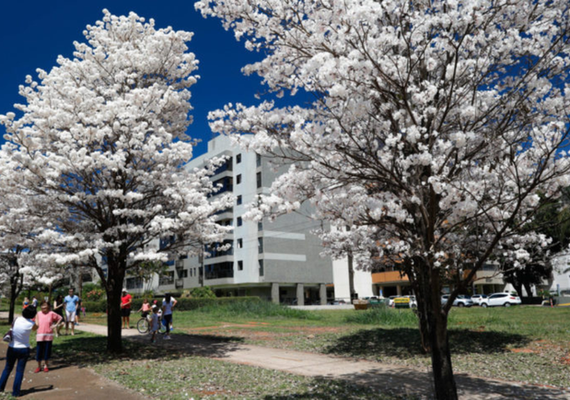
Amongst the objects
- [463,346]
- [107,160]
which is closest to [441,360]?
[463,346]

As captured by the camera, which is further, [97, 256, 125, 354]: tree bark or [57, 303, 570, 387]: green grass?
[97, 256, 125, 354]: tree bark

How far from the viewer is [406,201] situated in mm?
5613

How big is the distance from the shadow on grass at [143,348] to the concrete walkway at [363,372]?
3cm

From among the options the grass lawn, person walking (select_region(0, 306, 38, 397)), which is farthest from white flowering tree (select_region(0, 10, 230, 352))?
the grass lawn

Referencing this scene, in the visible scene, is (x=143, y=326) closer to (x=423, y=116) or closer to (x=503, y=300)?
(x=423, y=116)

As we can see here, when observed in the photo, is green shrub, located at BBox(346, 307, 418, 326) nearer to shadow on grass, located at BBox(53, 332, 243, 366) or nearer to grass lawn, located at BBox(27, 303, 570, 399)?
grass lawn, located at BBox(27, 303, 570, 399)

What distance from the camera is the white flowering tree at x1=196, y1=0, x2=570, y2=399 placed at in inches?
201

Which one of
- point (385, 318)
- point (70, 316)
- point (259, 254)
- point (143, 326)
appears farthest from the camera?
point (259, 254)

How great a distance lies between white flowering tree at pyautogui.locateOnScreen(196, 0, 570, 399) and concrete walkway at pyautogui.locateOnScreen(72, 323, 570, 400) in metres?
2.41

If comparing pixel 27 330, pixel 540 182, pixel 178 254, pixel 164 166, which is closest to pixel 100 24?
pixel 164 166

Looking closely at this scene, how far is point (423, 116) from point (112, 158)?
8.19 meters

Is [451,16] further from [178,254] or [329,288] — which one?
[329,288]

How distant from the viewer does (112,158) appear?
10922 mm

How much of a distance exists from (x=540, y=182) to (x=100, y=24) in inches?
513
